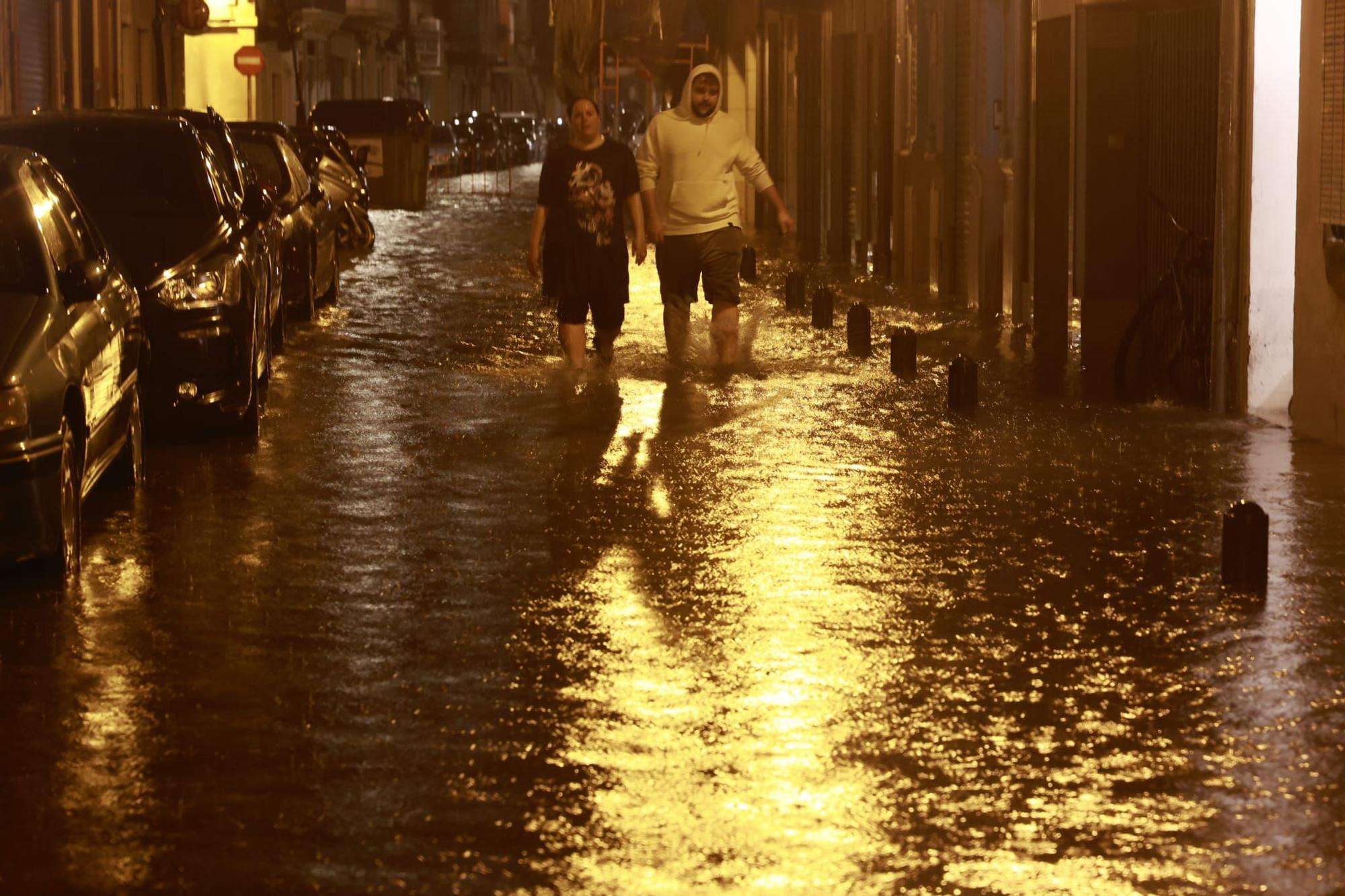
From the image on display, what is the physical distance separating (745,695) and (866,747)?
26.3 inches

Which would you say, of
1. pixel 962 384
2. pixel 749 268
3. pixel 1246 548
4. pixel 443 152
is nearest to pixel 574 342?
pixel 962 384

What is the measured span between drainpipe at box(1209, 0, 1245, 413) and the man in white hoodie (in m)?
2.70

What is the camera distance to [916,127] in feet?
81.2

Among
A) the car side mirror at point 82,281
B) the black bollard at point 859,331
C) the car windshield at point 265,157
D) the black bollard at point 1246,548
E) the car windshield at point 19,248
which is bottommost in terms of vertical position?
the black bollard at point 1246,548

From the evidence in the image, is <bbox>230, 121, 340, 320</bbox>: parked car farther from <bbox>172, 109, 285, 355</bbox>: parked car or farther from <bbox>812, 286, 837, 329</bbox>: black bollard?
<bbox>812, 286, 837, 329</bbox>: black bollard

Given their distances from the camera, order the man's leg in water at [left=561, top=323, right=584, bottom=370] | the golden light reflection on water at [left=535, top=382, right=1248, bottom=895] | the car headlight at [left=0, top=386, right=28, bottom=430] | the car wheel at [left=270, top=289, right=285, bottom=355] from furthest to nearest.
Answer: the car wheel at [left=270, top=289, right=285, bottom=355] < the man's leg in water at [left=561, top=323, right=584, bottom=370] < the car headlight at [left=0, top=386, right=28, bottom=430] < the golden light reflection on water at [left=535, top=382, right=1248, bottom=895]

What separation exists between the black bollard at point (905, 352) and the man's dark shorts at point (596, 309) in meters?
1.64

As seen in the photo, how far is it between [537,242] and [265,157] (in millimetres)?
7036

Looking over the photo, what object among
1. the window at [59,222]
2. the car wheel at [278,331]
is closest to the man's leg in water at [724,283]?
the car wheel at [278,331]

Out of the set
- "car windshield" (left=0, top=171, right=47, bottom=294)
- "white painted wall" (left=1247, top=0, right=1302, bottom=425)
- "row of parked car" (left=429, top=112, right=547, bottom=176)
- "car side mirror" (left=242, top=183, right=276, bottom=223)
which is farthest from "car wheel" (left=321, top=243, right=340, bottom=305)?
"row of parked car" (left=429, top=112, right=547, bottom=176)

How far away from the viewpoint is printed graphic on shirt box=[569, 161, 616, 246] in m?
15.2

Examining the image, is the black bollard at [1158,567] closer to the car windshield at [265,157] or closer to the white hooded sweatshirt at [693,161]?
the white hooded sweatshirt at [693,161]

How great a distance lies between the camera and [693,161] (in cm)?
1562

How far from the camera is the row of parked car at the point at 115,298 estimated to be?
8.70 m
